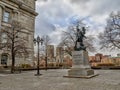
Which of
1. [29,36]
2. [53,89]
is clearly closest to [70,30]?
[29,36]

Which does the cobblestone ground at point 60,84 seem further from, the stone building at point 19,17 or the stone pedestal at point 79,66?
the stone building at point 19,17

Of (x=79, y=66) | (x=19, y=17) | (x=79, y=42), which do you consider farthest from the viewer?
(x=19, y=17)

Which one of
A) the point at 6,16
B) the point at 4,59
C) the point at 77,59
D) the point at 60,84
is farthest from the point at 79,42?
the point at 6,16

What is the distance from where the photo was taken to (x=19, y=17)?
4666cm

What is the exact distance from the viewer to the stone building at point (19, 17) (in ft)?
136

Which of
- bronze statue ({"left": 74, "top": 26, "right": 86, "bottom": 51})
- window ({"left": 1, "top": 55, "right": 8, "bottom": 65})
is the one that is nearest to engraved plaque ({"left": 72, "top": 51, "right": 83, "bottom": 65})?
bronze statue ({"left": 74, "top": 26, "right": 86, "bottom": 51})

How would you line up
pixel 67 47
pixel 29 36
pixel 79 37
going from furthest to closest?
pixel 67 47
pixel 29 36
pixel 79 37

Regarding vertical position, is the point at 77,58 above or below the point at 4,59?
below

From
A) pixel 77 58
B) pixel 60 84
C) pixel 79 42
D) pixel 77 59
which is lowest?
pixel 60 84

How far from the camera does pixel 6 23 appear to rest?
4278 cm

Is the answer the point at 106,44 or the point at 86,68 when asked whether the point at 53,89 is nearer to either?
the point at 86,68

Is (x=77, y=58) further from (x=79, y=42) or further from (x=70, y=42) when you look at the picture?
(x=70, y=42)

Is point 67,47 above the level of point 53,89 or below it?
above

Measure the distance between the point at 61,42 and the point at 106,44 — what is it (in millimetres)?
17198
